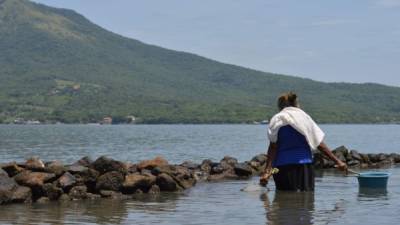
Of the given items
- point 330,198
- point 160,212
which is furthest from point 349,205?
point 160,212

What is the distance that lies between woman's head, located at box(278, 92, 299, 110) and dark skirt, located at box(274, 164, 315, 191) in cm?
119

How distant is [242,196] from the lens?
16.6 metres

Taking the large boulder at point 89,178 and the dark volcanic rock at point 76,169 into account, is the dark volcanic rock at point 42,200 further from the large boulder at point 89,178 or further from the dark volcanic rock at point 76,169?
the dark volcanic rock at point 76,169

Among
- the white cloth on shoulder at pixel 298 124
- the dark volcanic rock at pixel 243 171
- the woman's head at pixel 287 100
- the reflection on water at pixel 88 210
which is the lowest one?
the reflection on water at pixel 88 210

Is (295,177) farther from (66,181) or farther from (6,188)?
(6,188)

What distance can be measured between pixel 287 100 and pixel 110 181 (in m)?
4.38

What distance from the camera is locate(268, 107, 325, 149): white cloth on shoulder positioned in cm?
1500

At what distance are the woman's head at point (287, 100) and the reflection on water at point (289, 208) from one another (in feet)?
6.04

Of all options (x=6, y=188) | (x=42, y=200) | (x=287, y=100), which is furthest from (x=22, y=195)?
(x=287, y=100)

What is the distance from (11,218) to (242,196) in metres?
5.25

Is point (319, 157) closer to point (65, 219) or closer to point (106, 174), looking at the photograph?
point (106, 174)

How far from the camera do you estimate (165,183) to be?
18.0m

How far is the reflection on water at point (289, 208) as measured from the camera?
12.8 m

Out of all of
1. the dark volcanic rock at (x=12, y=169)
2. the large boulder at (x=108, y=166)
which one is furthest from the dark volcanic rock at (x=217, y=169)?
the dark volcanic rock at (x=12, y=169)
